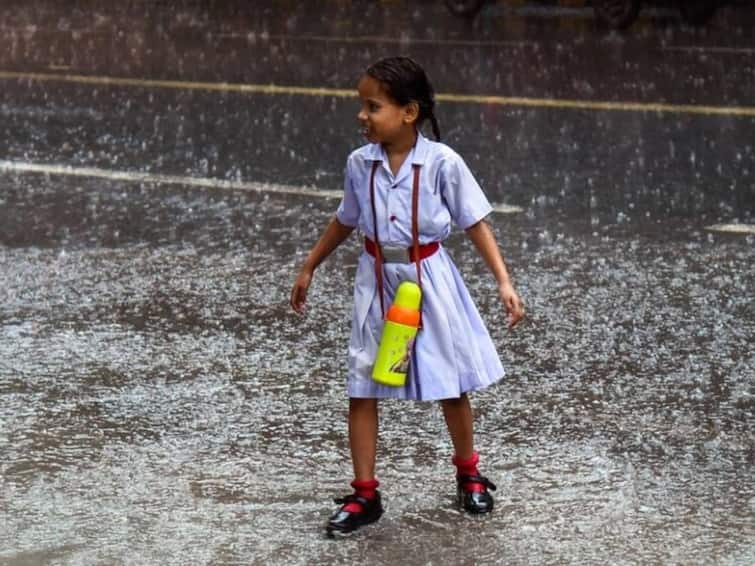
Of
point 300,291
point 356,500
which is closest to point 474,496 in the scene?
point 356,500

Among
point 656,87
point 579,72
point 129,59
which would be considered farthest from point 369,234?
point 129,59

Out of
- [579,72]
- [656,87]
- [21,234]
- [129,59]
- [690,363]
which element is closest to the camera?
[690,363]

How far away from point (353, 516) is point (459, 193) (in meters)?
0.87

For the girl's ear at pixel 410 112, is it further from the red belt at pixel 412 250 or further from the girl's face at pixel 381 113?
the red belt at pixel 412 250

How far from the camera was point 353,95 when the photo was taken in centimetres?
1326

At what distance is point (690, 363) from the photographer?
6574mm

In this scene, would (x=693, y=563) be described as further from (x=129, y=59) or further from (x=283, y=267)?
(x=129, y=59)

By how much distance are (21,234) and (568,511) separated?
4351 millimetres

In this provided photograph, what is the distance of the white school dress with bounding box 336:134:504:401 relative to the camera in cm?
503

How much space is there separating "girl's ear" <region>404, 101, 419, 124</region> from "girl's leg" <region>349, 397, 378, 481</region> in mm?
739

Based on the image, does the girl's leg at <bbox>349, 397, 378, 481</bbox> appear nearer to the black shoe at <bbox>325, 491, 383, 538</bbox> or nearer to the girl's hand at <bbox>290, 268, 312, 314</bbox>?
the black shoe at <bbox>325, 491, 383, 538</bbox>

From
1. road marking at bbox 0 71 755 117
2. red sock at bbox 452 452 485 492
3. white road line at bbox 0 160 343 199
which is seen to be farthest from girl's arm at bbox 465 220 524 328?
road marking at bbox 0 71 755 117

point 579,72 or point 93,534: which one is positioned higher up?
point 579,72

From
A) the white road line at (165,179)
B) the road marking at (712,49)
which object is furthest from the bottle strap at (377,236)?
the road marking at (712,49)
